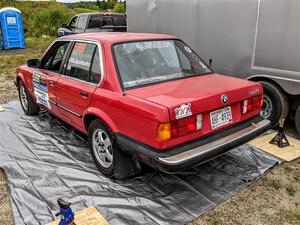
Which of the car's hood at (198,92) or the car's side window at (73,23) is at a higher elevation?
the car's side window at (73,23)

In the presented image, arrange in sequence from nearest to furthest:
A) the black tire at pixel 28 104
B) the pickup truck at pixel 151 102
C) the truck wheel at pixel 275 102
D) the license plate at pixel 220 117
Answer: the pickup truck at pixel 151 102
the license plate at pixel 220 117
the truck wheel at pixel 275 102
the black tire at pixel 28 104

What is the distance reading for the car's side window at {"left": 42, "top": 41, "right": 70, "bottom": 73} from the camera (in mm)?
4534

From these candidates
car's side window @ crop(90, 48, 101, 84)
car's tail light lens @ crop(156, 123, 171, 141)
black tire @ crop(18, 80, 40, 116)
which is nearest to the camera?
car's tail light lens @ crop(156, 123, 171, 141)

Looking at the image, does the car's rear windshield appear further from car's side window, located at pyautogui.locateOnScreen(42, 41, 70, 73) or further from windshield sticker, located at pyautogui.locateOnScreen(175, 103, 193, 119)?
car's side window, located at pyautogui.locateOnScreen(42, 41, 70, 73)

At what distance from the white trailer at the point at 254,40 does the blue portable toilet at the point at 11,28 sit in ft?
38.9

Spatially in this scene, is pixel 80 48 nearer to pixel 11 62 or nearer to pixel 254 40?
pixel 254 40

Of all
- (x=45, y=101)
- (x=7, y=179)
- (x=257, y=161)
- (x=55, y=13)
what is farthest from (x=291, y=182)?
(x=55, y=13)

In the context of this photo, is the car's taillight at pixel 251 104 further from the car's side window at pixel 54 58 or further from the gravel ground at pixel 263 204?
the car's side window at pixel 54 58

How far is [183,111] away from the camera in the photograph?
8.96 ft

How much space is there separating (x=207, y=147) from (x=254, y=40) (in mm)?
2633

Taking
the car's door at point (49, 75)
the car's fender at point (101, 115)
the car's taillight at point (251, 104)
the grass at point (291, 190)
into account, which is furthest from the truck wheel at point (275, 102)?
the car's door at point (49, 75)

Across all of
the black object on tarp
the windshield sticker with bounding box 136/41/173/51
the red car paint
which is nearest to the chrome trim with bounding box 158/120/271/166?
the red car paint

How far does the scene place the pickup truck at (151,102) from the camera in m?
2.76

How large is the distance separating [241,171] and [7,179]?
2881 mm
